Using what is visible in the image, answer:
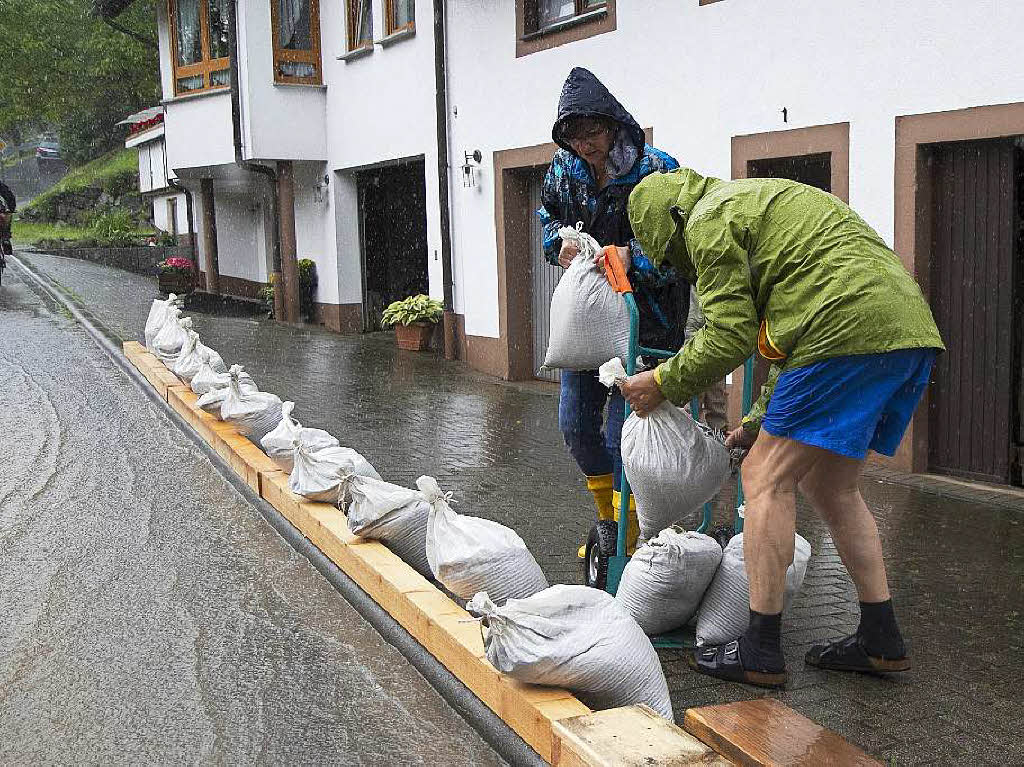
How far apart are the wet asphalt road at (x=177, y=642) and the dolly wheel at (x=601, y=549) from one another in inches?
35.3

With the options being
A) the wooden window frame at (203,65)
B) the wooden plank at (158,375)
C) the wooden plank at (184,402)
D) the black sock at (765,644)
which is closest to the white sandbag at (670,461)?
the black sock at (765,644)

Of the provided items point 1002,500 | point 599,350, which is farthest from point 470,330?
point 599,350

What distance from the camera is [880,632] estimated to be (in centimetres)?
388

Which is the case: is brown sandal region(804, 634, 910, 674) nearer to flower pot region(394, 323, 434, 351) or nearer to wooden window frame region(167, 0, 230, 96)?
flower pot region(394, 323, 434, 351)

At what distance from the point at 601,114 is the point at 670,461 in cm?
139

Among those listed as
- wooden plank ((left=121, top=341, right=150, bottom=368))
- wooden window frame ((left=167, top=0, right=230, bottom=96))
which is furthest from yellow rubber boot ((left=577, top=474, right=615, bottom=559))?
wooden window frame ((left=167, top=0, right=230, bottom=96))

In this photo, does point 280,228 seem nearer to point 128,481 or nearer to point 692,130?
point 692,130

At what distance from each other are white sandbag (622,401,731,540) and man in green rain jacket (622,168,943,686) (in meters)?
0.19

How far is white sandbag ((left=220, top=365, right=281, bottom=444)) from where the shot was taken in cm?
776

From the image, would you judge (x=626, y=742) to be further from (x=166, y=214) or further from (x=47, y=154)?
(x=47, y=154)

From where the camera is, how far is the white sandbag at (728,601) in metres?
4.10

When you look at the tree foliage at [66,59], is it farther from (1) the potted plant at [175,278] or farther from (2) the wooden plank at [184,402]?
(2) the wooden plank at [184,402]

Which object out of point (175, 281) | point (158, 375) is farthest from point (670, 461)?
point (175, 281)

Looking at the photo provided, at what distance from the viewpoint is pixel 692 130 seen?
31.2 feet
